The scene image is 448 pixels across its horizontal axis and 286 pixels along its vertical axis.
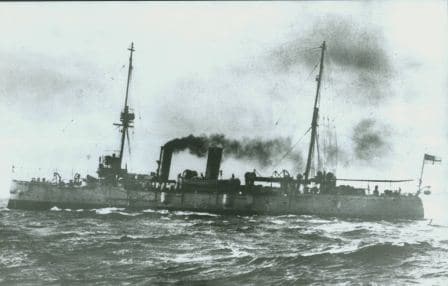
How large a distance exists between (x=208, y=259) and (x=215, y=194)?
73.3 ft

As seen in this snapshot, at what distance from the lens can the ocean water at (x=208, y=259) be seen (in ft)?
35.2

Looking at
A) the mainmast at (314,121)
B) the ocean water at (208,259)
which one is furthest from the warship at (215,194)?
the ocean water at (208,259)

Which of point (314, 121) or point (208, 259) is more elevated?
point (314, 121)

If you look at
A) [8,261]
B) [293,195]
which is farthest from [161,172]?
[8,261]

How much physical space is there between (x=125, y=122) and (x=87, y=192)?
668cm

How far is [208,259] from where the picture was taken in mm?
13289

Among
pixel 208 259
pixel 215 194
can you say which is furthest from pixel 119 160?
pixel 208 259

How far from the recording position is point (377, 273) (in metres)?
11.6

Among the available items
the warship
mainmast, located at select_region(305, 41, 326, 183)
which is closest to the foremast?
the warship

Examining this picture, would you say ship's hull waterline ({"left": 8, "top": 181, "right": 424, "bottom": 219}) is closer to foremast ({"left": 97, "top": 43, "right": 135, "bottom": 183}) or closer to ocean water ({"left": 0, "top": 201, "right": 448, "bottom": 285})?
foremast ({"left": 97, "top": 43, "right": 135, "bottom": 183})

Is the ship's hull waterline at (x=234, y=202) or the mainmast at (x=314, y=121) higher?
the mainmast at (x=314, y=121)

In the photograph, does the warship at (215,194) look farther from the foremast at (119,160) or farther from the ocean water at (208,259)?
the ocean water at (208,259)

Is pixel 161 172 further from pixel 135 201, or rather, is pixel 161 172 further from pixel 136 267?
pixel 136 267

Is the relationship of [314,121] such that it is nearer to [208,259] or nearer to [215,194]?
[215,194]
